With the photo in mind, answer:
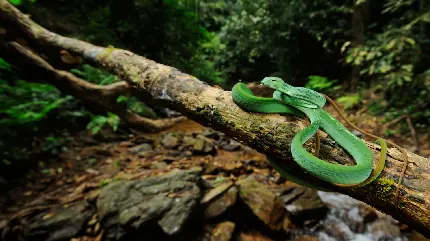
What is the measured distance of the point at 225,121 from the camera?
1.64 metres

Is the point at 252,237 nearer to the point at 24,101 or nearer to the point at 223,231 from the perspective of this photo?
the point at 223,231

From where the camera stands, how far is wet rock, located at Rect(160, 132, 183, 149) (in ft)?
20.2

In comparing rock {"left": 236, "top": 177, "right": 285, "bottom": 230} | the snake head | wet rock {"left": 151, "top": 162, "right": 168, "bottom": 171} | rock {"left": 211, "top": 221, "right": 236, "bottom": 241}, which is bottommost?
rock {"left": 211, "top": 221, "right": 236, "bottom": 241}

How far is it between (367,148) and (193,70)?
9.08m

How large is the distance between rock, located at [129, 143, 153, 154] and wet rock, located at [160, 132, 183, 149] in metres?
0.34

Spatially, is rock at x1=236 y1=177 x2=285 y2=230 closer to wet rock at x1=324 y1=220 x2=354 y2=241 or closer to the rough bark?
wet rock at x1=324 y1=220 x2=354 y2=241

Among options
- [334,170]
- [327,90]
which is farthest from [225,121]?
[327,90]

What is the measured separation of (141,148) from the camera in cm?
597

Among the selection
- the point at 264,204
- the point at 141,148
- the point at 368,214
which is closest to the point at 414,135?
the point at 368,214

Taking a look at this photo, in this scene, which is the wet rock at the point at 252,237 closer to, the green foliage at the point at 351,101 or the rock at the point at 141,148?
the rock at the point at 141,148

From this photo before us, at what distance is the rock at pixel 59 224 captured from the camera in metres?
3.17

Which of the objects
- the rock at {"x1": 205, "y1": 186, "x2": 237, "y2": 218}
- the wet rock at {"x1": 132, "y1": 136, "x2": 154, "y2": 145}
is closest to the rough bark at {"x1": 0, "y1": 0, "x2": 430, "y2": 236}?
the rock at {"x1": 205, "y1": 186, "x2": 237, "y2": 218}

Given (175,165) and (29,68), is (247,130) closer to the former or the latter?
(175,165)

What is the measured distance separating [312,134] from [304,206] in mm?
3228
